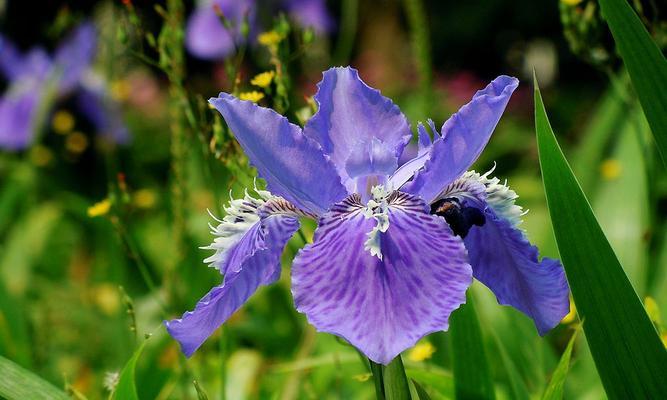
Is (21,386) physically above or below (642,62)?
below

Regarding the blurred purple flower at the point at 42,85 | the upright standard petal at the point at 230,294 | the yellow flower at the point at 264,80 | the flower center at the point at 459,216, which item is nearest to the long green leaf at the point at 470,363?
the flower center at the point at 459,216

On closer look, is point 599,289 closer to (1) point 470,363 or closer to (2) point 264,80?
(1) point 470,363

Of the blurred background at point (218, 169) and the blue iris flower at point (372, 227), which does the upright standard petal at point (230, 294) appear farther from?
the blurred background at point (218, 169)

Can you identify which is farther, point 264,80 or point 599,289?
point 264,80

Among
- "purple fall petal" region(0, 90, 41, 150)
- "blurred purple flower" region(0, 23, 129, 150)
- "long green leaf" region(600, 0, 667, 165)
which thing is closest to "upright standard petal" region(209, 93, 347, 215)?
"long green leaf" region(600, 0, 667, 165)

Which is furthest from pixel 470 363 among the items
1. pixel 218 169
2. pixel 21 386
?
pixel 218 169
